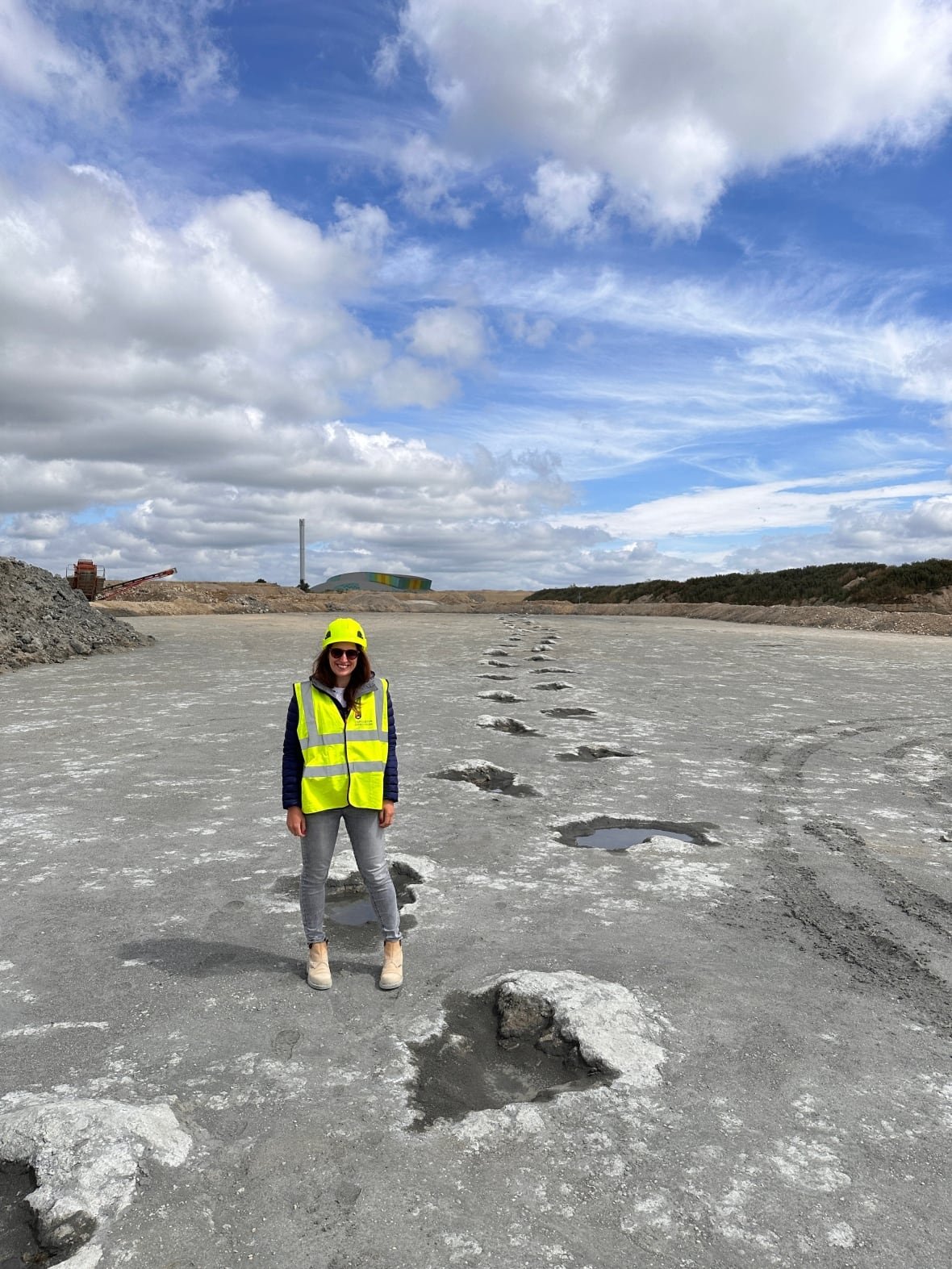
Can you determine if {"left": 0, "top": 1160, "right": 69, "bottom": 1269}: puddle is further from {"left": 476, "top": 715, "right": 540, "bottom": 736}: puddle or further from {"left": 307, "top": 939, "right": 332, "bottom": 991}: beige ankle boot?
{"left": 476, "top": 715, "right": 540, "bottom": 736}: puddle

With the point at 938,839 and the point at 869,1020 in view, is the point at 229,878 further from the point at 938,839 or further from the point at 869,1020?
the point at 938,839

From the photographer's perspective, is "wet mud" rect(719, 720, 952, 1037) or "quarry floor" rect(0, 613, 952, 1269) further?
"wet mud" rect(719, 720, 952, 1037)

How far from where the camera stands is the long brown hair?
3.26 metres

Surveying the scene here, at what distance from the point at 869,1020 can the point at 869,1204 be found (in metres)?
0.98

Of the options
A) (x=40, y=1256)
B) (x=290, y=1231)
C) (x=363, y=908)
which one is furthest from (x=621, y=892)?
(x=40, y=1256)

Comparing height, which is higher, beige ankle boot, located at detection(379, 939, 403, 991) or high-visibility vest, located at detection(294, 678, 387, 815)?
high-visibility vest, located at detection(294, 678, 387, 815)

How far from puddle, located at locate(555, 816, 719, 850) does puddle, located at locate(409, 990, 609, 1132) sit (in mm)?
2024

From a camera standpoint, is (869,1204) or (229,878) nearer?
(869,1204)

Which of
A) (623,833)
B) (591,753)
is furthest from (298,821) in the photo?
(591,753)

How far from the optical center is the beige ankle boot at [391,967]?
3.17 m

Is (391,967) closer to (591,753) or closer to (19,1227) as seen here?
(19,1227)

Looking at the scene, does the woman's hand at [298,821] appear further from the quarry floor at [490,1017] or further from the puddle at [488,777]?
the puddle at [488,777]

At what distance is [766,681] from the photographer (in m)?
12.7

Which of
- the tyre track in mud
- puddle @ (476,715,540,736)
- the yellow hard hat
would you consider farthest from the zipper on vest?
puddle @ (476,715,540,736)
